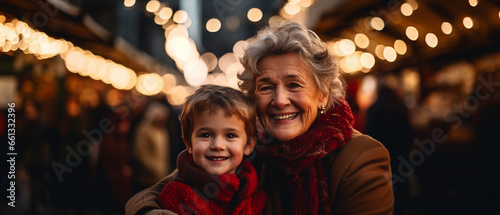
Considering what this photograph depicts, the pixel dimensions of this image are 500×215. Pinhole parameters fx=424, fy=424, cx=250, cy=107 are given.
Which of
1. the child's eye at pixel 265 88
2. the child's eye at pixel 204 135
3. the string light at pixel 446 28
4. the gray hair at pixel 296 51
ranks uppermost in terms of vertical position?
the string light at pixel 446 28

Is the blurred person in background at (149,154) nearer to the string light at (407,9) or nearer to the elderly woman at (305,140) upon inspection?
the string light at (407,9)

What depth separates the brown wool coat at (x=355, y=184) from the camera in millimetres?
1966

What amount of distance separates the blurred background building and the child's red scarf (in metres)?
3.37

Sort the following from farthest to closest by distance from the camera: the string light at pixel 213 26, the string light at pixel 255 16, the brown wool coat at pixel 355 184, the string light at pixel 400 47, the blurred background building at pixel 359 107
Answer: the string light at pixel 213 26
the string light at pixel 255 16
the string light at pixel 400 47
the blurred background building at pixel 359 107
the brown wool coat at pixel 355 184

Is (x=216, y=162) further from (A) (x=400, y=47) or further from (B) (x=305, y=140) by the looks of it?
(A) (x=400, y=47)

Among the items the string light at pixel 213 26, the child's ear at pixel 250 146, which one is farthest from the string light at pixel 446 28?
the string light at pixel 213 26

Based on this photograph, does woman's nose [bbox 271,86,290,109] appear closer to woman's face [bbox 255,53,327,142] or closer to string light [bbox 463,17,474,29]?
woman's face [bbox 255,53,327,142]

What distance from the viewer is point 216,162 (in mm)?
2098

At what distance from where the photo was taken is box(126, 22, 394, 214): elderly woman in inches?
79.7

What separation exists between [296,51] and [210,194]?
2.80ft

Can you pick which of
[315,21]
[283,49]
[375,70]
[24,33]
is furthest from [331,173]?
[375,70]

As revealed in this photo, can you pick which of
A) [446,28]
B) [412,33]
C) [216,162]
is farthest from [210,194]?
[412,33]

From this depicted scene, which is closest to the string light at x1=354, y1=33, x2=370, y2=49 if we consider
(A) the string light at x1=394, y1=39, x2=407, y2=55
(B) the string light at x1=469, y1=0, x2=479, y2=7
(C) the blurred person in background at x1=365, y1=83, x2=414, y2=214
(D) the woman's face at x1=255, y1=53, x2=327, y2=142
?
(A) the string light at x1=394, y1=39, x2=407, y2=55

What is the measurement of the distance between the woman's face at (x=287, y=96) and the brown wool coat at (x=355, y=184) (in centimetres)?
24
